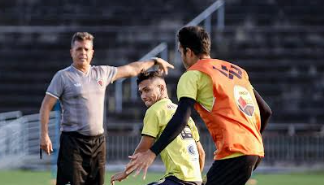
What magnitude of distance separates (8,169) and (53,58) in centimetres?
490

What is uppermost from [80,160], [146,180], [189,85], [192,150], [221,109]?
[189,85]

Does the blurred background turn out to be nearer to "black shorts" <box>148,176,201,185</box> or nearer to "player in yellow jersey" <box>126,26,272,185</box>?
"black shorts" <box>148,176,201,185</box>

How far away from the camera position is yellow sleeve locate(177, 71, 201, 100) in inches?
255

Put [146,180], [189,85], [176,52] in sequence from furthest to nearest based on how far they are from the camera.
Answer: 1. [176,52]
2. [146,180]
3. [189,85]

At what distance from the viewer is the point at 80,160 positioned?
30.9 feet

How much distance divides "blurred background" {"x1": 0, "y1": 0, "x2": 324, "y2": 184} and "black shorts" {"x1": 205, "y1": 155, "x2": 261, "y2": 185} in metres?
13.2

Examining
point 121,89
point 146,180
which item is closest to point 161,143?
point 146,180

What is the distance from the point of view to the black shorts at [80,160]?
940 cm

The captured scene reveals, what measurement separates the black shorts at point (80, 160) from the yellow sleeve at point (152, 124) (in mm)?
1846

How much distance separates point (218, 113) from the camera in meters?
6.62

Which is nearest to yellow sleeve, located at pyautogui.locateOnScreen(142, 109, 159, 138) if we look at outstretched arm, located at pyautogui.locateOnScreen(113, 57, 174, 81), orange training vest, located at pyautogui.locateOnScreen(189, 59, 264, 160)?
orange training vest, located at pyautogui.locateOnScreen(189, 59, 264, 160)

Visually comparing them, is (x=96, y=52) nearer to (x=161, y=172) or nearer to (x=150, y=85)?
(x=161, y=172)

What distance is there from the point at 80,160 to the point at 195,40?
10.1ft

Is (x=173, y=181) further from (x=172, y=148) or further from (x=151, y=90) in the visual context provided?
(x=151, y=90)
